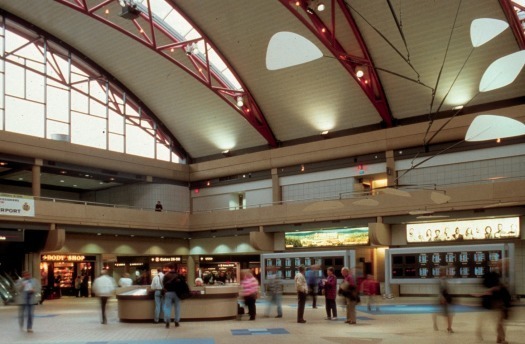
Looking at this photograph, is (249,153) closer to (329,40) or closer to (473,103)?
(329,40)

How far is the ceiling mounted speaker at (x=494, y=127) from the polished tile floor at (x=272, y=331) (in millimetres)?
8524

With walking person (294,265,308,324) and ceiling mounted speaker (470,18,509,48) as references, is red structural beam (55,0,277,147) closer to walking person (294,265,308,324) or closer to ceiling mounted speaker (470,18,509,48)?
ceiling mounted speaker (470,18,509,48)

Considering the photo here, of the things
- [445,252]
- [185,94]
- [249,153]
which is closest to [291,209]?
[249,153]

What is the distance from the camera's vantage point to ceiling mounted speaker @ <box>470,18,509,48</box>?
53.4 ft

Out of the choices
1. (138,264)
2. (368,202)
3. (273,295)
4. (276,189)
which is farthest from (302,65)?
(138,264)

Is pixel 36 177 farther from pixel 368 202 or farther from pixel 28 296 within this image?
pixel 28 296

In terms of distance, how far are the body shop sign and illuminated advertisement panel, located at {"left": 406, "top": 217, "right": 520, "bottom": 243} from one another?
19.3m

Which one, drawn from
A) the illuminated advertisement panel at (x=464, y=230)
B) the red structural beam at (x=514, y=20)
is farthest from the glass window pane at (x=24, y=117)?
the red structural beam at (x=514, y=20)

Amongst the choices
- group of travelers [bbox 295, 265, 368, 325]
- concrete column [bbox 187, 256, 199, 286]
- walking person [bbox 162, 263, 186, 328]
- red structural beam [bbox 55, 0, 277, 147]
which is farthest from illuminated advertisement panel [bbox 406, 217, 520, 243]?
walking person [bbox 162, 263, 186, 328]

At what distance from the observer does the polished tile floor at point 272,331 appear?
507 inches

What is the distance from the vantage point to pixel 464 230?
29547 mm

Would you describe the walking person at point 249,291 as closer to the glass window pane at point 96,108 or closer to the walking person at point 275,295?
the walking person at point 275,295

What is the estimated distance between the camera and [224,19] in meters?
31.7

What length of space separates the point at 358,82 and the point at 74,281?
20301 mm
